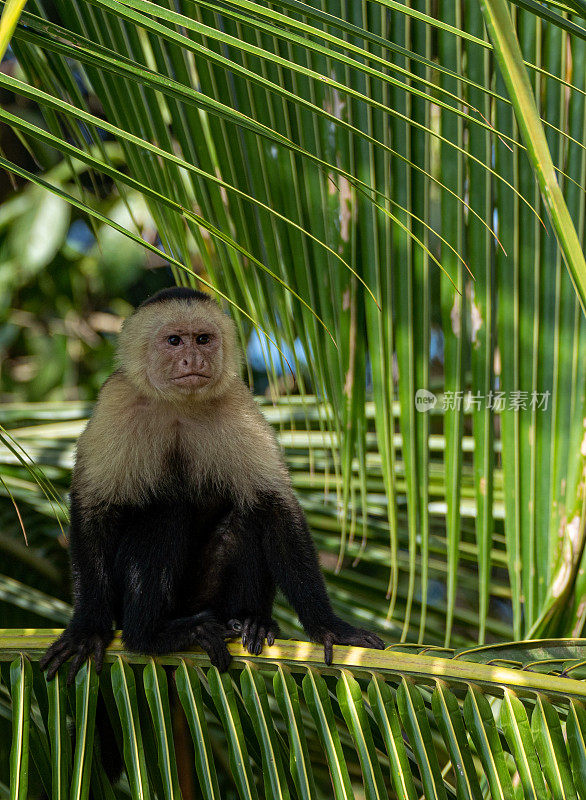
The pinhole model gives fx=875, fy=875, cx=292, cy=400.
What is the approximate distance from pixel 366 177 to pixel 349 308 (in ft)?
1.10

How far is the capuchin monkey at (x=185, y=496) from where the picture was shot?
253 centimetres

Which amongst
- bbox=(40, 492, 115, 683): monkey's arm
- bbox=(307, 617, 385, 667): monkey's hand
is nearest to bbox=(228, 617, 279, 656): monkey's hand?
bbox=(307, 617, 385, 667): monkey's hand

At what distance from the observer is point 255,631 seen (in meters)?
2.26

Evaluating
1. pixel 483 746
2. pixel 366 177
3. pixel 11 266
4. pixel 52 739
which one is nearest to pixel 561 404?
pixel 366 177

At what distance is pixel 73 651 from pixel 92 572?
1.63 ft

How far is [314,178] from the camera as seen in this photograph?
2.26m

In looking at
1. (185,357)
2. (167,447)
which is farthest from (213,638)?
(185,357)

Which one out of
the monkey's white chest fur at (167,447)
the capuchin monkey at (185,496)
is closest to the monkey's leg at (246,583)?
the capuchin monkey at (185,496)

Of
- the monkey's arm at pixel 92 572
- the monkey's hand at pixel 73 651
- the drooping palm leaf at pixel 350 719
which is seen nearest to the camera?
the drooping palm leaf at pixel 350 719

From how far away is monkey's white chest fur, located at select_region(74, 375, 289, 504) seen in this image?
2607mm

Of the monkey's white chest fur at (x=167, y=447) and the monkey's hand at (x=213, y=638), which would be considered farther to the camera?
the monkey's white chest fur at (x=167, y=447)

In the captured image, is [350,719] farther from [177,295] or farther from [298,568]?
[177,295]

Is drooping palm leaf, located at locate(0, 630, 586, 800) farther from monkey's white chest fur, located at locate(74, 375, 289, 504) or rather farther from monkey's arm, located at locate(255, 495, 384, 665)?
monkey's white chest fur, located at locate(74, 375, 289, 504)

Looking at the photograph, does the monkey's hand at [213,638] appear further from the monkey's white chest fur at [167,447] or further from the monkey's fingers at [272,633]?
the monkey's white chest fur at [167,447]
